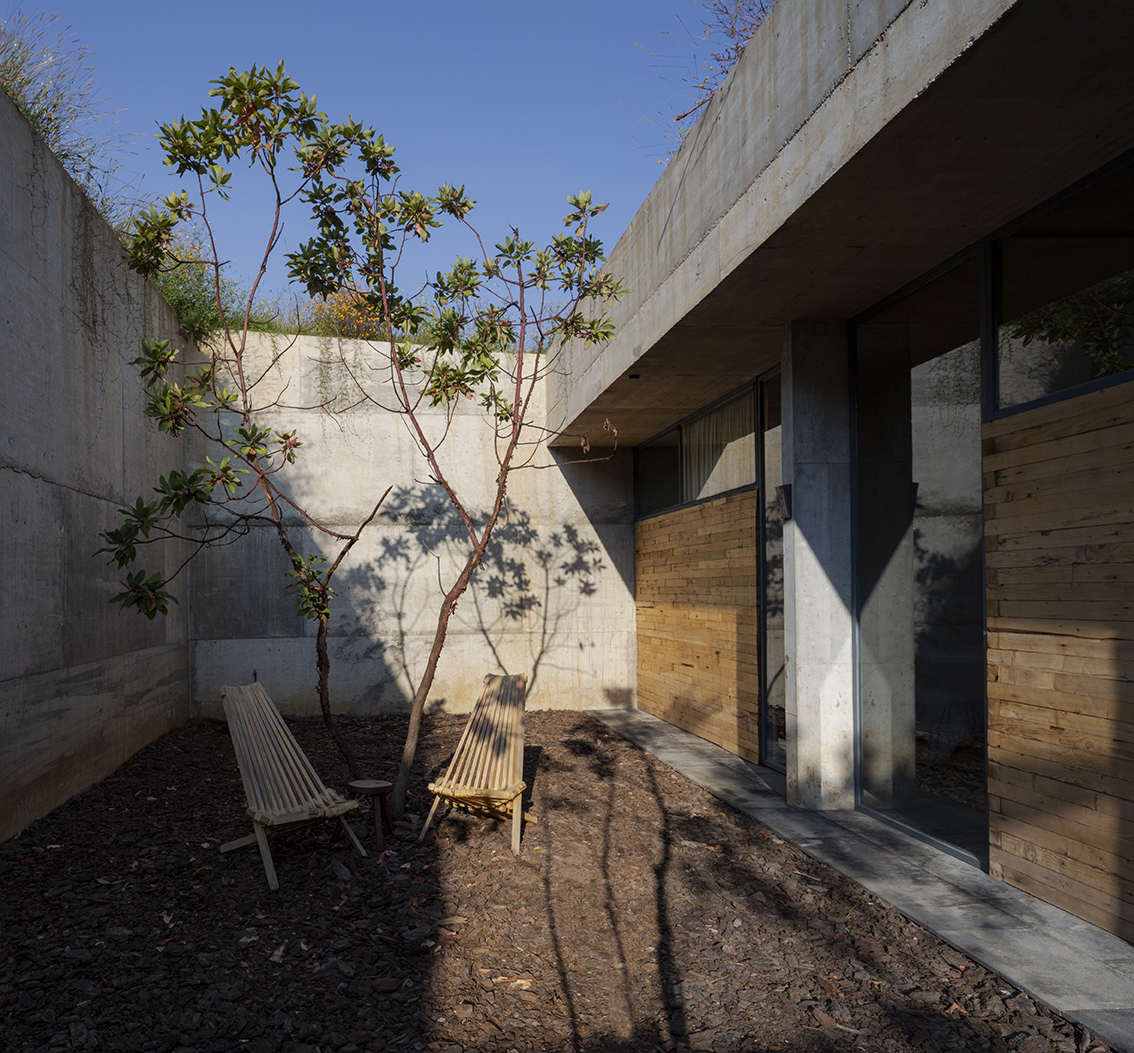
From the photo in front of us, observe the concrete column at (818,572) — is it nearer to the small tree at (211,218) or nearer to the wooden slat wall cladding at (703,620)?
the wooden slat wall cladding at (703,620)

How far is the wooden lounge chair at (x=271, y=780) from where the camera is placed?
4.40 metres

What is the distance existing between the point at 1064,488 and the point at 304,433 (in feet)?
26.3

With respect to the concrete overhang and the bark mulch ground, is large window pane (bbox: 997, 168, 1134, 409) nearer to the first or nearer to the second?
the concrete overhang

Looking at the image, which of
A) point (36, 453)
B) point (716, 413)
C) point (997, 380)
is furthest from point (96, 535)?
point (997, 380)

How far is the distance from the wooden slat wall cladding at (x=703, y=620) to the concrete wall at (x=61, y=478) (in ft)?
16.7

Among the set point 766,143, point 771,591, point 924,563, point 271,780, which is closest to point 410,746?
point 271,780

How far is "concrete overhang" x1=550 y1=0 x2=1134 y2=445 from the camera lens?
2.77 m

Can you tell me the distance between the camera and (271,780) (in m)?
4.76

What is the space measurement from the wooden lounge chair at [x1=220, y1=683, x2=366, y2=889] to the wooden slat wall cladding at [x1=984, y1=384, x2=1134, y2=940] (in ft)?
11.0

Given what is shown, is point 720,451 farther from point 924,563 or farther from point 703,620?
point 924,563

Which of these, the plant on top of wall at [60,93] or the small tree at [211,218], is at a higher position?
the plant on top of wall at [60,93]

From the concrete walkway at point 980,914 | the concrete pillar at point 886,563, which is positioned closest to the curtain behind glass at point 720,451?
the concrete pillar at point 886,563

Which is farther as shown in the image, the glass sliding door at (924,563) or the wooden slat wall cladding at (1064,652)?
the glass sliding door at (924,563)

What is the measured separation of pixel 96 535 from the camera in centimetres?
640
